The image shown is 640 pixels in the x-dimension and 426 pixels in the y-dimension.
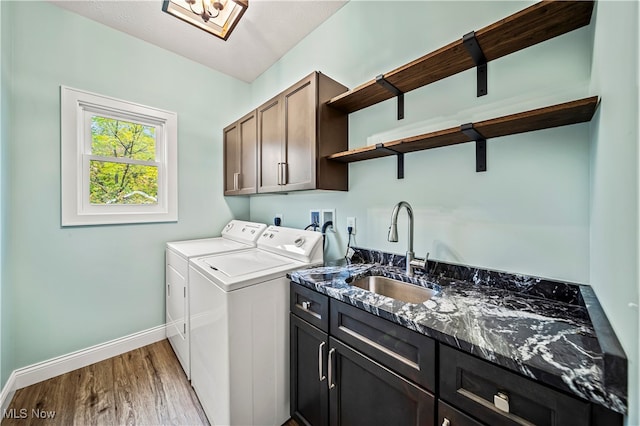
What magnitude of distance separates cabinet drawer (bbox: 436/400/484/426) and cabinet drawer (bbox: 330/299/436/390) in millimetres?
58

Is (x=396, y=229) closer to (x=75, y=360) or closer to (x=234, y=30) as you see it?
(x=234, y=30)

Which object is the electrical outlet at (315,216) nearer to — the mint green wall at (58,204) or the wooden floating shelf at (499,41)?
the wooden floating shelf at (499,41)

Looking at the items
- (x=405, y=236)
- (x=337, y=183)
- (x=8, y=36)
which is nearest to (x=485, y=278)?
(x=405, y=236)

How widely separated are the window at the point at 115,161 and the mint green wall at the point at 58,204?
0.07 m

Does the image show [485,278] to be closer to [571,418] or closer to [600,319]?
[600,319]

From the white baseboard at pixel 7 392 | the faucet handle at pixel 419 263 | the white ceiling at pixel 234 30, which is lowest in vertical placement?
the white baseboard at pixel 7 392

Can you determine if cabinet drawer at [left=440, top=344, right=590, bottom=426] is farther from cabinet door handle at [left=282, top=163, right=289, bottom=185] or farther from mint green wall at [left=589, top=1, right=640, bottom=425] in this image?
cabinet door handle at [left=282, top=163, right=289, bottom=185]

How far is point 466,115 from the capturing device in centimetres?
130

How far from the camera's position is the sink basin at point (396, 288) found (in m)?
1.31

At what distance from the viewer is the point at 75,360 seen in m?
1.96

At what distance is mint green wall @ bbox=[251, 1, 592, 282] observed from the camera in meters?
1.02

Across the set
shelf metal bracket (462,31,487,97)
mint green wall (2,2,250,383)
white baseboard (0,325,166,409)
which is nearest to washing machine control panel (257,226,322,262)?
mint green wall (2,2,250,383)

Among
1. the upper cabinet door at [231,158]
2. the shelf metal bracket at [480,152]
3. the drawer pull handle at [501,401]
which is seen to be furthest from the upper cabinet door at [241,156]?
the drawer pull handle at [501,401]

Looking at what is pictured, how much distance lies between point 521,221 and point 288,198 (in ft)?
5.86
